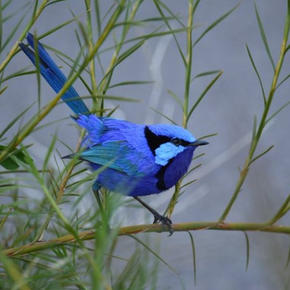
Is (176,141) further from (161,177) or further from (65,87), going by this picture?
(65,87)

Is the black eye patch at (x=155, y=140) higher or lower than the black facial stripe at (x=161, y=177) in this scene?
higher

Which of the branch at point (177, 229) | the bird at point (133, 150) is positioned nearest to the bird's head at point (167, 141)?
the bird at point (133, 150)

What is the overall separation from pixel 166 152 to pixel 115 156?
0.06 metres

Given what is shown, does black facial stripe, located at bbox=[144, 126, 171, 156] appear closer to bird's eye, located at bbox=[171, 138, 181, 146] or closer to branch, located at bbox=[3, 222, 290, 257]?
bird's eye, located at bbox=[171, 138, 181, 146]

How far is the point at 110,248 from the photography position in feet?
1.04

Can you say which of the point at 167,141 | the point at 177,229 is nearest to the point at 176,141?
the point at 167,141

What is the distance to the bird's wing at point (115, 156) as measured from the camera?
65 centimetres

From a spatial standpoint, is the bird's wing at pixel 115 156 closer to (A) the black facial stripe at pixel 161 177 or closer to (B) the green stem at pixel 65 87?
(A) the black facial stripe at pixel 161 177

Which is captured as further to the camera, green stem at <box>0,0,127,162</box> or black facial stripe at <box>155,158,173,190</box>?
black facial stripe at <box>155,158,173,190</box>

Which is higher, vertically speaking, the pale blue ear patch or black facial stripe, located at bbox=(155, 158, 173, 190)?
the pale blue ear patch

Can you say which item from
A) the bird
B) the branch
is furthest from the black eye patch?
the branch

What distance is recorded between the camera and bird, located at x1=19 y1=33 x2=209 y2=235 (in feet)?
2.10

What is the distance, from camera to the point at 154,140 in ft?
2.36

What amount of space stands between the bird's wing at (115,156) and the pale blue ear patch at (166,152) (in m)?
0.02
